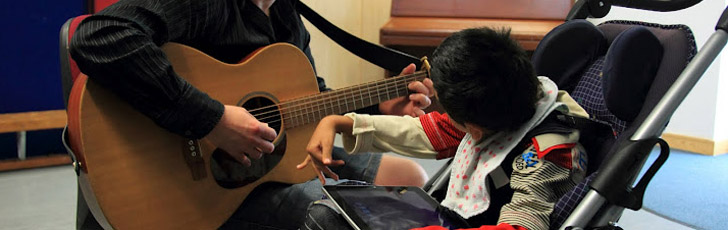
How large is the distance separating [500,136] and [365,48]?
2.37 feet

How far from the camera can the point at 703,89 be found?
3309mm

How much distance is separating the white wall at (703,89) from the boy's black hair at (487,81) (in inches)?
101

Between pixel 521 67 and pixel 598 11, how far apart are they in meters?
0.51

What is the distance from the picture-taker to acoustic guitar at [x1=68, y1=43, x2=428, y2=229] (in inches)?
45.8

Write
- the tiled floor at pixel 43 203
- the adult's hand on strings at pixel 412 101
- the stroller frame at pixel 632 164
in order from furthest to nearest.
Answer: the tiled floor at pixel 43 203 → the adult's hand on strings at pixel 412 101 → the stroller frame at pixel 632 164

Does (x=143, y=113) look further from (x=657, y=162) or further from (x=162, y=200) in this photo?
(x=657, y=162)

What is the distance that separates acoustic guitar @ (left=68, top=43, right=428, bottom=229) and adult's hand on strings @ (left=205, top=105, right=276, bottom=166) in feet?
0.14

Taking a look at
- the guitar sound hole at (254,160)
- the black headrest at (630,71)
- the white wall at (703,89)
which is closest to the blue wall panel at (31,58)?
the guitar sound hole at (254,160)

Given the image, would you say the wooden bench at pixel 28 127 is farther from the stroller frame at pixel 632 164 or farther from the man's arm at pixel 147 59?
the stroller frame at pixel 632 164

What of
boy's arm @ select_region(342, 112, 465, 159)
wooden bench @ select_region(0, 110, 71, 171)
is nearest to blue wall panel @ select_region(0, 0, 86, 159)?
wooden bench @ select_region(0, 110, 71, 171)

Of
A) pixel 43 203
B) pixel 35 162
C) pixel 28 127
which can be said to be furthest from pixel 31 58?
pixel 43 203

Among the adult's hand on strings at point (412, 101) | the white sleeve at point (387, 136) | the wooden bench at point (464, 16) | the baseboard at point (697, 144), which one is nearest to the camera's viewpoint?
the white sleeve at point (387, 136)

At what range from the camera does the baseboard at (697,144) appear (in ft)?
11.0

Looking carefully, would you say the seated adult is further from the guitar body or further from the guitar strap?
the guitar strap
